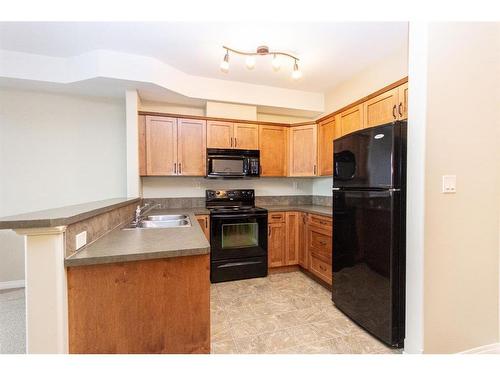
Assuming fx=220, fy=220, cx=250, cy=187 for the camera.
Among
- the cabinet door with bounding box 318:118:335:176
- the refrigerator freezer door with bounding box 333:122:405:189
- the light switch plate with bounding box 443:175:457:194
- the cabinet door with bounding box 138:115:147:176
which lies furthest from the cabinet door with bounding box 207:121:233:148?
the light switch plate with bounding box 443:175:457:194

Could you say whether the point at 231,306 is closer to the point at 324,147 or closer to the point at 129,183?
the point at 129,183

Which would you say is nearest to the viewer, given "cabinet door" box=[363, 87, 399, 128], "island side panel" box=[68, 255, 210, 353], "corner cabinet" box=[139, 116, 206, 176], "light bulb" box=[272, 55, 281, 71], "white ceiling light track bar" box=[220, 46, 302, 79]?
"island side panel" box=[68, 255, 210, 353]

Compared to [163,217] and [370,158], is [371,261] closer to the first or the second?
[370,158]

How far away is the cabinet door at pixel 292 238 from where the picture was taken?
3.16 meters

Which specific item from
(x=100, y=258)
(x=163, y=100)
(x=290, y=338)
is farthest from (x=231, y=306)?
(x=163, y=100)

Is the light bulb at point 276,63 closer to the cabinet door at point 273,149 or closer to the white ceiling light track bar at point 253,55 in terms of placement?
the white ceiling light track bar at point 253,55

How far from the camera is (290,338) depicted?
5.80ft

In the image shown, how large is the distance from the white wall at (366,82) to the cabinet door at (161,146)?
7.73 ft

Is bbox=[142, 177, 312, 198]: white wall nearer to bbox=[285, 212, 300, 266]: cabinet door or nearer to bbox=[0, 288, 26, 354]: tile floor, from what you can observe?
bbox=[285, 212, 300, 266]: cabinet door

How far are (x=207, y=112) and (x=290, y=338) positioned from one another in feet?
9.39

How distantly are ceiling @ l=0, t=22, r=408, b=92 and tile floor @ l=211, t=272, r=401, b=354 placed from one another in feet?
8.87

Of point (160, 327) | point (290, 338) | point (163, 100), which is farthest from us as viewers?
point (163, 100)

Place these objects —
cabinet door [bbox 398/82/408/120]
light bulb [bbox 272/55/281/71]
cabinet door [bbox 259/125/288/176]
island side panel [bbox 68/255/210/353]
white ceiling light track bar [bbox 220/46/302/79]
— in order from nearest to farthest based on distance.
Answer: island side panel [bbox 68/255/210/353], cabinet door [bbox 398/82/408/120], white ceiling light track bar [bbox 220/46/302/79], light bulb [bbox 272/55/281/71], cabinet door [bbox 259/125/288/176]

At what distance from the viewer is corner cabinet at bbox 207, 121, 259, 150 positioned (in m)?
3.16
